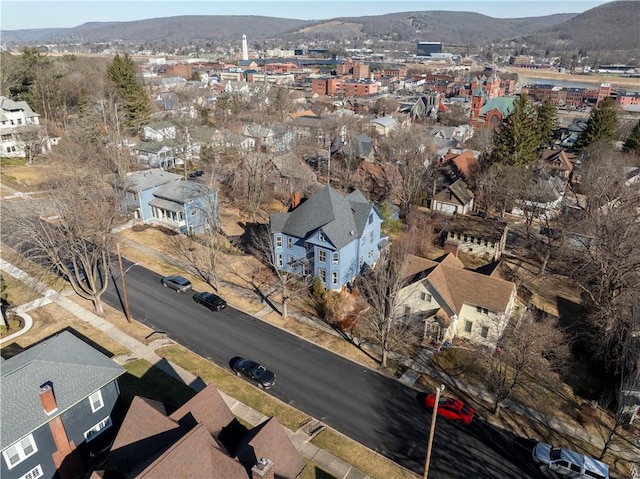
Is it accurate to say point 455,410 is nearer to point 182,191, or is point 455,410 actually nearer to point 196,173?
point 182,191

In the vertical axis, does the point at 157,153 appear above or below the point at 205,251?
above

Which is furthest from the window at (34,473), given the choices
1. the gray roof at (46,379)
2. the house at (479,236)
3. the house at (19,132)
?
the house at (19,132)

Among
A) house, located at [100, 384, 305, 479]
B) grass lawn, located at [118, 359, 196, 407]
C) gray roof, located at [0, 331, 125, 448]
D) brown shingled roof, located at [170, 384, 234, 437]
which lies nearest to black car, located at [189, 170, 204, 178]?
grass lawn, located at [118, 359, 196, 407]

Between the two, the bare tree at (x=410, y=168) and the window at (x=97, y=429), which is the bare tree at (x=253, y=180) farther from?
the window at (x=97, y=429)

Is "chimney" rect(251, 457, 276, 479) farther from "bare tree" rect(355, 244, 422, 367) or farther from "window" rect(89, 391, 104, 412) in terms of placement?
"bare tree" rect(355, 244, 422, 367)

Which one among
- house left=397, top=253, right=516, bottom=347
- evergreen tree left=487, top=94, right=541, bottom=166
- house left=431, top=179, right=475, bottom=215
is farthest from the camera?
evergreen tree left=487, top=94, right=541, bottom=166

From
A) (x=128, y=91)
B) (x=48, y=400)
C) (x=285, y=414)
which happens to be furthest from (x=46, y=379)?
(x=128, y=91)
